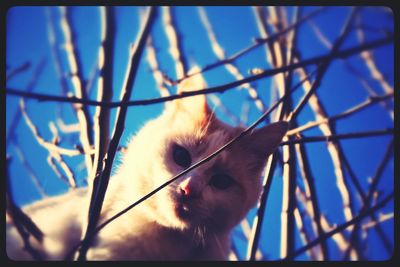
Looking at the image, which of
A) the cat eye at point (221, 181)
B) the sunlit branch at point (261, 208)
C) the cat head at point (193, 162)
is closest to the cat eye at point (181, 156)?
the cat head at point (193, 162)

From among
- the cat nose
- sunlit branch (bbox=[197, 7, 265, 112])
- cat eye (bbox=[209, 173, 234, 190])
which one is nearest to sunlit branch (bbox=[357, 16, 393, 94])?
sunlit branch (bbox=[197, 7, 265, 112])

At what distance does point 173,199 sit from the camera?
113 centimetres

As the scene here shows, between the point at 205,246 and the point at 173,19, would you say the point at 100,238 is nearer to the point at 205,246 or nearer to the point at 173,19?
the point at 205,246

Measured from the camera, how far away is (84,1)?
0.82 metres

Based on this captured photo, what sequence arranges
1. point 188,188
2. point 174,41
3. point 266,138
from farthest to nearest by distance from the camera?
point 174,41, point 266,138, point 188,188

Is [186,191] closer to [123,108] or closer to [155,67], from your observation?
[123,108]

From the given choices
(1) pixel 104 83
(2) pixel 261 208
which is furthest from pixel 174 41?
(2) pixel 261 208

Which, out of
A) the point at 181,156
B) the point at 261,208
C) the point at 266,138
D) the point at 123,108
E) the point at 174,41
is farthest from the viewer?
the point at 174,41

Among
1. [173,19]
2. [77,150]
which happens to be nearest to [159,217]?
[77,150]

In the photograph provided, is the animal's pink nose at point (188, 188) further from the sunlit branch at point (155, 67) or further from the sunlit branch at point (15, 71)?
the sunlit branch at point (15, 71)

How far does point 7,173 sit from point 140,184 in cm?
52

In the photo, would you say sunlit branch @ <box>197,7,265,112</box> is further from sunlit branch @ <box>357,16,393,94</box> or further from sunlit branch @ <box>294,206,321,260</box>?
sunlit branch @ <box>357,16,393,94</box>

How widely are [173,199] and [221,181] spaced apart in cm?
27

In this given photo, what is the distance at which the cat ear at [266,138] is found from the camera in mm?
972
